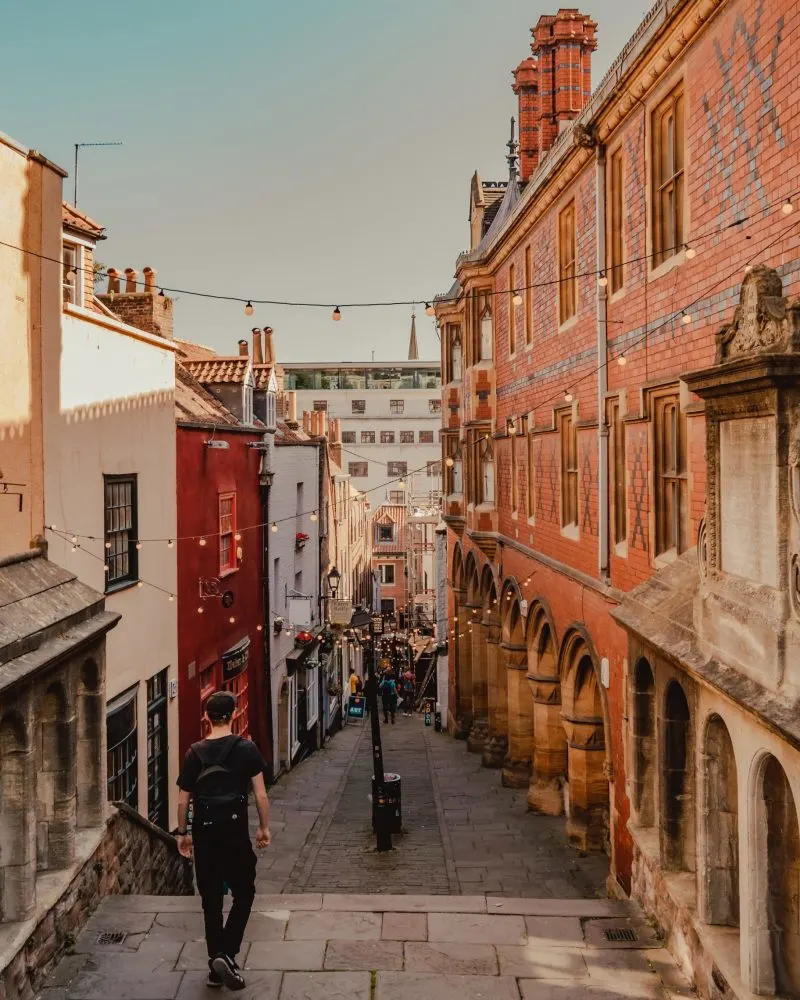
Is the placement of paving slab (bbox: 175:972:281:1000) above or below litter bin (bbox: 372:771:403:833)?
above

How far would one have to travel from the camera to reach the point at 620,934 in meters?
7.56

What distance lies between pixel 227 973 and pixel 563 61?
17267mm

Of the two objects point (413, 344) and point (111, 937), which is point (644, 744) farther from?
point (413, 344)

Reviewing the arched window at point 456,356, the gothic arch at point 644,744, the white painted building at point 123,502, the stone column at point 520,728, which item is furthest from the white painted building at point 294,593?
the gothic arch at point 644,744

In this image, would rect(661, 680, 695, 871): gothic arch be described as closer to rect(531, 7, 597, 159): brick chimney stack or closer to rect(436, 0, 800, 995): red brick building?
rect(436, 0, 800, 995): red brick building

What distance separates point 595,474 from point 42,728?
30.3 feet

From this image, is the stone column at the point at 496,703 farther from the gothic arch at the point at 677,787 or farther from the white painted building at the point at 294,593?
the gothic arch at the point at 677,787

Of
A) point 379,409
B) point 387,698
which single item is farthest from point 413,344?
point 387,698

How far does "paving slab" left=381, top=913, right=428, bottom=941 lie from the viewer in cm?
751

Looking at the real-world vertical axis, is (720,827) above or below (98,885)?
above

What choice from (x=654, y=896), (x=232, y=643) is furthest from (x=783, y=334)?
(x=232, y=643)

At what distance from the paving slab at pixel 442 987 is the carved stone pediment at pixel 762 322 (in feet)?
14.7

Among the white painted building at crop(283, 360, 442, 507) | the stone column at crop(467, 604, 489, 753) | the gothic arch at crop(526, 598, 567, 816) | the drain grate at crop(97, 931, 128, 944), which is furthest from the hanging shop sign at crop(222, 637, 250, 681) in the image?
the white painted building at crop(283, 360, 442, 507)

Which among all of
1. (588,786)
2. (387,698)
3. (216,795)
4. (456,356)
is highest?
(456,356)
